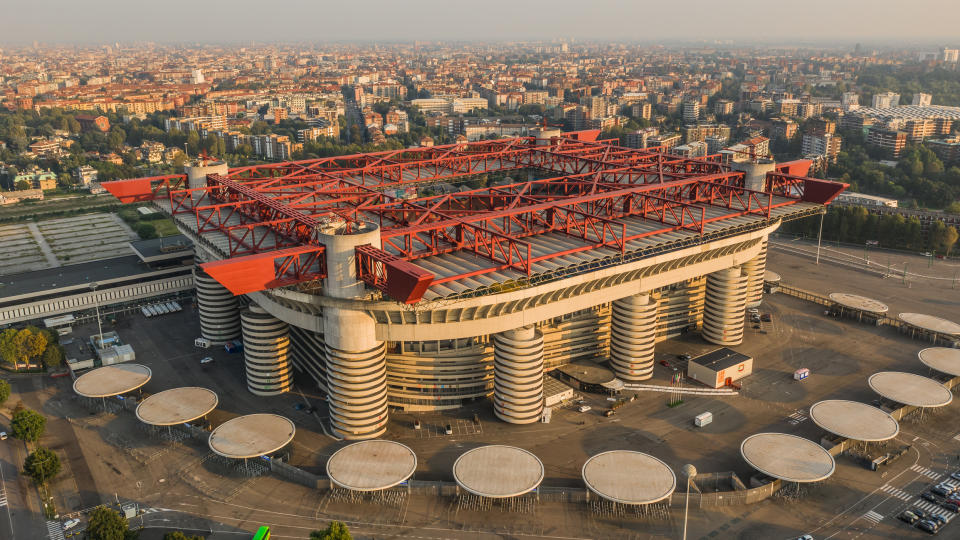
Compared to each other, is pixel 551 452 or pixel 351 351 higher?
pixel 351 351

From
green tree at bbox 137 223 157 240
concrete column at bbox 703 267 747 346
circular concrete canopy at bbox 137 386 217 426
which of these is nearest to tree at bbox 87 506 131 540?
circular concrete canopy at bbox 137 386 217 426

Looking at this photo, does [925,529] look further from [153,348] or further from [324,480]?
[153,348]

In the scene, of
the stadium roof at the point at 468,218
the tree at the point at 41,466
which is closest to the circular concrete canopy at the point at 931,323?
the stadium roof at the point at 468,218

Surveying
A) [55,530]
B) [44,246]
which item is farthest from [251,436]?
[44,246]

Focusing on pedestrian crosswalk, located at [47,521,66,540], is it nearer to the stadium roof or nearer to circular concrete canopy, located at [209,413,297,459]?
circular concrete canopy, located at [209,413,297,459]

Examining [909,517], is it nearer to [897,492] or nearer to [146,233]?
[897,492]

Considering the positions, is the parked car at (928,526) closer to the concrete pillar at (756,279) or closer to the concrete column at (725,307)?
the concrete column at (725,307)

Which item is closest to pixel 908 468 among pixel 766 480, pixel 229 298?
pixel 766 480
